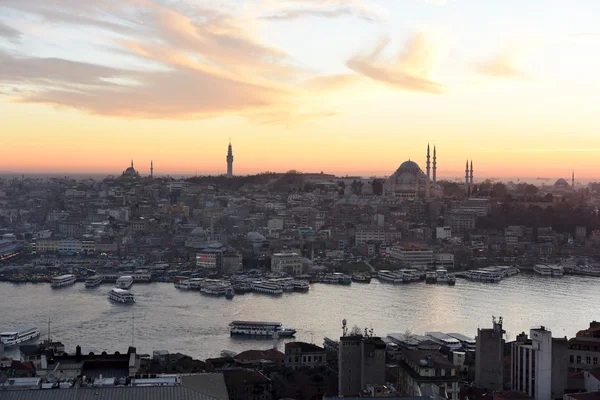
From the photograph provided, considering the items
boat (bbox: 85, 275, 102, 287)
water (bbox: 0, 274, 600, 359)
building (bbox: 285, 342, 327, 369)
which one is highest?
building (bbox: 285, 342, 327, 369)

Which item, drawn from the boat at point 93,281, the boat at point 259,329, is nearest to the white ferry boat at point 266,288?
the boat at point 93,281

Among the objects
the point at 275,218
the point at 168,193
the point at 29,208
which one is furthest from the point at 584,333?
the point at 168,193

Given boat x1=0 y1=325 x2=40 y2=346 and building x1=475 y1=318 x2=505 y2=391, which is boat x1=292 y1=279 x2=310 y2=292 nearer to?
boat x1=0 y1=325 x2=40 y2=346

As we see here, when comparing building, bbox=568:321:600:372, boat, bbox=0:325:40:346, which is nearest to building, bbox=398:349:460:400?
building, bbox=568:321:600:372

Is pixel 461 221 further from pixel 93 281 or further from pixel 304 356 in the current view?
pixel 304 356

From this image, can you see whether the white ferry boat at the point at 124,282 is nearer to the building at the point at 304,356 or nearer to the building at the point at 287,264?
the building at the point at 287,264
